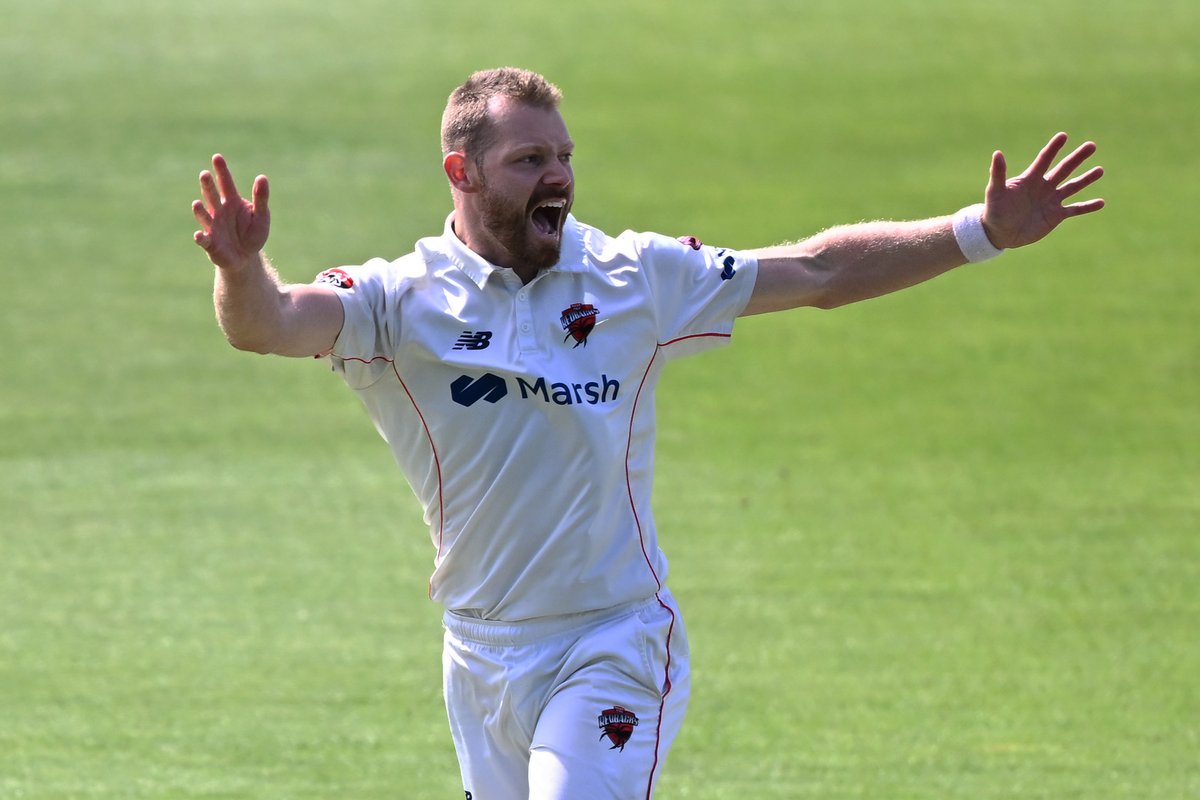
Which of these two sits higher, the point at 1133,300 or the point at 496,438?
the point at 1133,300

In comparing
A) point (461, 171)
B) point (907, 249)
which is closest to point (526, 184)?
point (461, 171)

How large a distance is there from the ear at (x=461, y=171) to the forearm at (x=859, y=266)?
0.82 meters

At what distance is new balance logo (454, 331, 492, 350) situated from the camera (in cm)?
432

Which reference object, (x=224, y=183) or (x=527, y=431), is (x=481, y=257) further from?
(x=224, y=183)

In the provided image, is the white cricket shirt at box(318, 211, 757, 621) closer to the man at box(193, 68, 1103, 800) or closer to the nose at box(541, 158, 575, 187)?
the man at box(193, 68, 1103, 800)

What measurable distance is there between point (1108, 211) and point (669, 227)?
13.1ft

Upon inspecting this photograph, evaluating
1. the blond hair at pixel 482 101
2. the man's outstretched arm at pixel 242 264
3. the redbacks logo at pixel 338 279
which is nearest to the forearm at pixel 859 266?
the blond hair at pixel 482 101

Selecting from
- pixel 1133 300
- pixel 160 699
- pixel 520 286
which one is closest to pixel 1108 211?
pixel 1133 300

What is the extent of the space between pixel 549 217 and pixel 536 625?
3.45 feet

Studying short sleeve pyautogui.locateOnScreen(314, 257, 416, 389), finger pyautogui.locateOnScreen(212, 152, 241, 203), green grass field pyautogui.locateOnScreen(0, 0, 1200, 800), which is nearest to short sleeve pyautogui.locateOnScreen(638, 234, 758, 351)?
short sleeve pyautogui.locateOnScreen(314, 257, 416, 389)

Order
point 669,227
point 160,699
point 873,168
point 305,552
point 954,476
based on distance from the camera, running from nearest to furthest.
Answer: point 160,699
point 305,552
point 954,476
point 669,227
point 873,168

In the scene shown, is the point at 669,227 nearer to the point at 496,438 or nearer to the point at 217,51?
the point at 217,51

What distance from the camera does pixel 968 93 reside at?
17250mm

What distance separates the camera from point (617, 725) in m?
4.29
